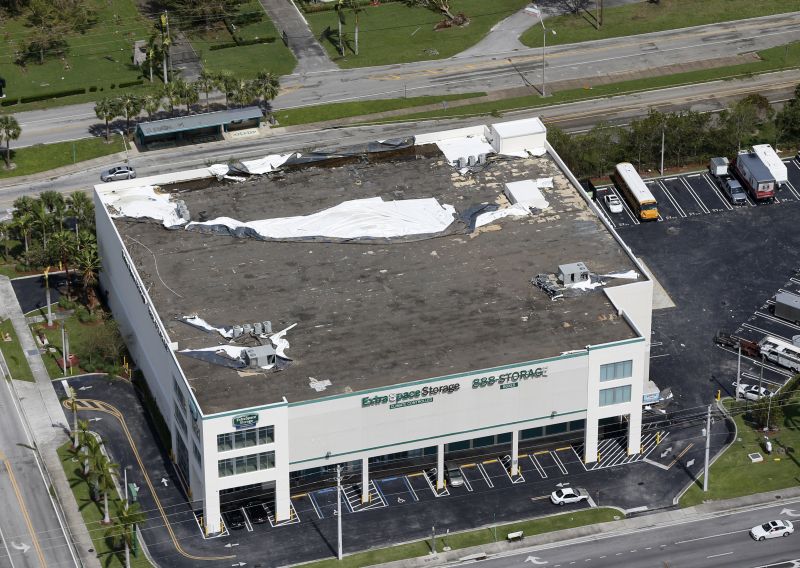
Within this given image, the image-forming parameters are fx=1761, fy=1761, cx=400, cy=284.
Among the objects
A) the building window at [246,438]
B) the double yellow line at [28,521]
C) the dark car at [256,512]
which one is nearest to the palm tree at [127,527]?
the double yellow line at [28,521]

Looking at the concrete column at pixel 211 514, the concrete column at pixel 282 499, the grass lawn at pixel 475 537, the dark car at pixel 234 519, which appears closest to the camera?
the grass lawn at pixel 475 537

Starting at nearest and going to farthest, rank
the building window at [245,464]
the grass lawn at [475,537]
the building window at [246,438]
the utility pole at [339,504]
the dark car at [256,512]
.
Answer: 1. the utility pole at [339,504]
2. the building window at [246,438]
3. the grass lawn at [475,537]
4. the building window at [245,464]
5. the dark car at [256,512]

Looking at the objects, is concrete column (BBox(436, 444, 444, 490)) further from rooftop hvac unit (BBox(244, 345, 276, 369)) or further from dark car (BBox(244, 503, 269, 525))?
rooftop hvac unit (BBox(244, 345, 276, 369))

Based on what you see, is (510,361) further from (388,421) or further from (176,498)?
(176,498)

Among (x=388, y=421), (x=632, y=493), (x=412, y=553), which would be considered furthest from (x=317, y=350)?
(x=632, y=493)

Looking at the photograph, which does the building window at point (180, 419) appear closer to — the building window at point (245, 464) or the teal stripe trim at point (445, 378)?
the building window at point (245, 464)

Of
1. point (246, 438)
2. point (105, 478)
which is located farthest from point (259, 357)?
point (105, 478)
